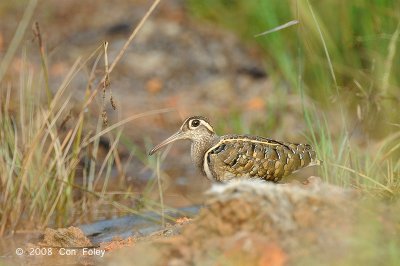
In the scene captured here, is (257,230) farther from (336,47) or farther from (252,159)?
(336,47)

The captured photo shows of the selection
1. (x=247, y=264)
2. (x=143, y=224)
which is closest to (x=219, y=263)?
(x=247, y=264)

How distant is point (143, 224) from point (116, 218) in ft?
1.25

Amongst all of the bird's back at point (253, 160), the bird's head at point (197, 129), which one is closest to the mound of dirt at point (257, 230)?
the bird's back at point (253, 160)

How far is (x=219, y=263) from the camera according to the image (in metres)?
3.67

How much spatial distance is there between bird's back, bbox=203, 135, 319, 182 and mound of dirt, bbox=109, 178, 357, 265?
66.6 inches

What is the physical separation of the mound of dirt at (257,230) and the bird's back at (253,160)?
1691mm

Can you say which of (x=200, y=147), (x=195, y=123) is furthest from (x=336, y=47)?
(x=200, y=147)

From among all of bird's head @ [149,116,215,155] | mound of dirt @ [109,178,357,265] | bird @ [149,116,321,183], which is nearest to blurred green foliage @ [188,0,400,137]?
bird @ [149,116,321,183]

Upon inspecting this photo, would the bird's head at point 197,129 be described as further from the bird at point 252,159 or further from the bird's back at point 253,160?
the bird's back at point 253,160

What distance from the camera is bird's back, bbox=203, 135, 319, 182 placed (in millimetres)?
5730

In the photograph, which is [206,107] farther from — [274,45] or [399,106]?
[399,106]

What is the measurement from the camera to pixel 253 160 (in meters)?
5.72

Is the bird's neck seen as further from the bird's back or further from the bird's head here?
the bird's back

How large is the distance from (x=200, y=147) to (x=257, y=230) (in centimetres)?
232
